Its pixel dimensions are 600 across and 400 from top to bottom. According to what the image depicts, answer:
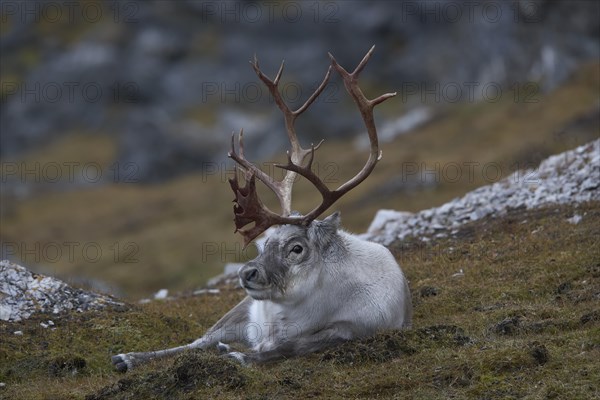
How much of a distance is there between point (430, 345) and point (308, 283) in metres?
2.15

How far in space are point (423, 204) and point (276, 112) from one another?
48555 millimetres

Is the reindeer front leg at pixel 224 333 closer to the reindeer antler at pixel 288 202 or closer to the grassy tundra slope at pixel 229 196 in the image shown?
the reindeer antler at pixel 288 202

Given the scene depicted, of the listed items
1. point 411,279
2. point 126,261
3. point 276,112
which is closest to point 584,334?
point 411,279

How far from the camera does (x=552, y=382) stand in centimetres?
1033

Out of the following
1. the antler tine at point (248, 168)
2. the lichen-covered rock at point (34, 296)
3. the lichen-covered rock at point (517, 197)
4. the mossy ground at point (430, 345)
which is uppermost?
the lichen-covered rock at point (517, 197)

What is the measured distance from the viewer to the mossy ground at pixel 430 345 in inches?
428

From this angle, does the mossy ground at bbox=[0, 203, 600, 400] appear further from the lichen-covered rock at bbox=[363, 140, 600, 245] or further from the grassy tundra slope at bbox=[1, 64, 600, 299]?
the grassy tundra slope at bbox=[1, 64, 600, 299]

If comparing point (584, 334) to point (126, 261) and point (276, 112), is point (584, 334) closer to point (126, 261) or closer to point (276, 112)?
point (126, 261)

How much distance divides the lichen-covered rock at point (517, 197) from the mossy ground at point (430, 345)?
1.78 meters

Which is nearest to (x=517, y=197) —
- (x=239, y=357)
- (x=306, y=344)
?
(x=306, y=344)

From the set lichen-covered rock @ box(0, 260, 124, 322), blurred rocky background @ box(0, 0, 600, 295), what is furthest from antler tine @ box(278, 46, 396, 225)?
blurred rocky background @ box(0, 0, 600, 295)

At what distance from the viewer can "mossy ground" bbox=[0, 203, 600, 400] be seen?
35.7 feet

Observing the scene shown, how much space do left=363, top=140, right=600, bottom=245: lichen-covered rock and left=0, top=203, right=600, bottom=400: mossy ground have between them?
1.78 m

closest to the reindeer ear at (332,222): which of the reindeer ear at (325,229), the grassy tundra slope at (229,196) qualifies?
the reindeer ear at (325,229)
